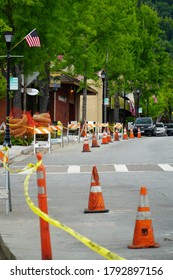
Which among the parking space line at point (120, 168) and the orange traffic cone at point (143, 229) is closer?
the orange traffic cone at point (143, 229)

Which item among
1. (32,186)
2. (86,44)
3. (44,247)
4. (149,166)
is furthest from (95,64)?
(44,247)

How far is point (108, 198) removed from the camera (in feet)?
55.6

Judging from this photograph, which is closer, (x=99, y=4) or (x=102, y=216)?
(x=102, y=216)

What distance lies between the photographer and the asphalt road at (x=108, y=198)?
10266 mm

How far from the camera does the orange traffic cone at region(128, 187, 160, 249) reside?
9992mm

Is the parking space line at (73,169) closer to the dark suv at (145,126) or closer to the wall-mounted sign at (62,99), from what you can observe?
the dark suv at (145,126)

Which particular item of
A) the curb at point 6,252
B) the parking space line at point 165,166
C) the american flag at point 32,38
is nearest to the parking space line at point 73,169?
the parking space line at point 165,166

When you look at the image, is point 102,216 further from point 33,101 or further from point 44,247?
point 33,101

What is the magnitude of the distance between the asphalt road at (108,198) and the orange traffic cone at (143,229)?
0.13 m

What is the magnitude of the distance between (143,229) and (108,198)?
273 inches

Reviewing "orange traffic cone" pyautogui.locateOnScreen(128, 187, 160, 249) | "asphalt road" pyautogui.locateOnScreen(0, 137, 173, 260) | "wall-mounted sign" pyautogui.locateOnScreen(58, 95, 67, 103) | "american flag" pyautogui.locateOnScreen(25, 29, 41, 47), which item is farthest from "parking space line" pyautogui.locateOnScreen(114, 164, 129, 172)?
"wall-mounted sign" pyautogui.locateOnScreen(58, 95, 67, 103)

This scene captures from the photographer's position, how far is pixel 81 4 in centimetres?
5006

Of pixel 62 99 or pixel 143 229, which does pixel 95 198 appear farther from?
pixel 62 99
